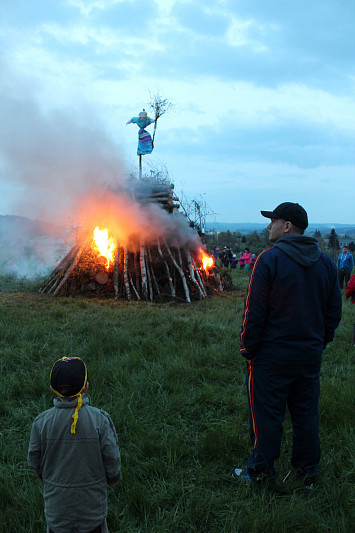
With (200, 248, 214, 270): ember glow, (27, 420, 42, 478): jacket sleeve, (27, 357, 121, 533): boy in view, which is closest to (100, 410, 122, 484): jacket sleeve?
(27, 357, 121, 533): boy

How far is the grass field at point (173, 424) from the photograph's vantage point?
2402 millimetres

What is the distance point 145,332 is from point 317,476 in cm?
393

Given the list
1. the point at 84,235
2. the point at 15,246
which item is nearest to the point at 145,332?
the point at 84,235

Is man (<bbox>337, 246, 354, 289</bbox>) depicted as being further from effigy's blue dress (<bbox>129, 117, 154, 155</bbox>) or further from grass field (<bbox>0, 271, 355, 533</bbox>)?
effigy's blue dress (<bbox>129, 117, 154, 155</bbox>)

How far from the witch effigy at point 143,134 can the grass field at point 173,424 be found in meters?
6.77

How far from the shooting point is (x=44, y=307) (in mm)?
8516

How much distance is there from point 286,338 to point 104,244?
900 centimetres

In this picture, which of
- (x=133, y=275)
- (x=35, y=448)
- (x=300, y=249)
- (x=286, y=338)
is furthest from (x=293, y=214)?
(x=133, y=275)

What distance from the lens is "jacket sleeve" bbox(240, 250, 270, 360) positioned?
2.52 meters

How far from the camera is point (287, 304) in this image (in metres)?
2.49

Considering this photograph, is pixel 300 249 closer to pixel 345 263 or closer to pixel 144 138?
pixel 345 263

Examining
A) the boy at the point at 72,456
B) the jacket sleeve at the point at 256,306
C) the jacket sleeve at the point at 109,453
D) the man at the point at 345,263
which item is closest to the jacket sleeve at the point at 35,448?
the boy at the point at 72,456

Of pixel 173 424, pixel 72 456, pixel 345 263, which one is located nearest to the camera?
pixel 72 456

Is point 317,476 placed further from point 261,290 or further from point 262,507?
point 261,290
